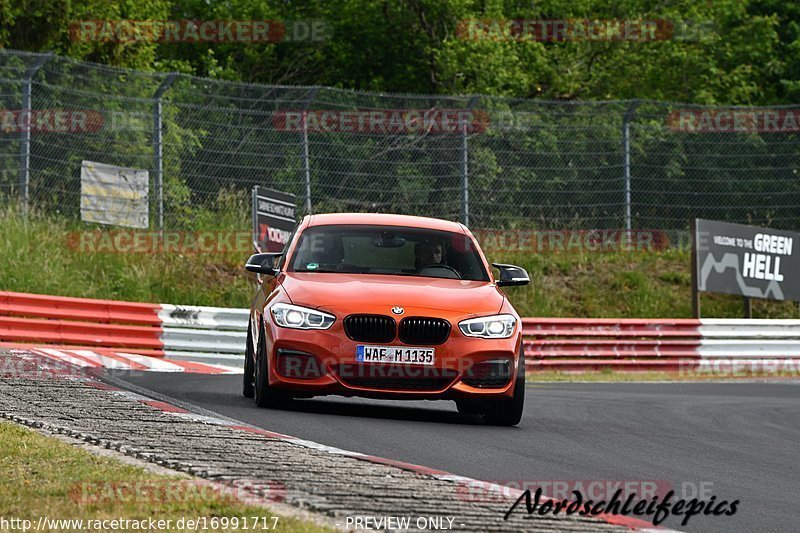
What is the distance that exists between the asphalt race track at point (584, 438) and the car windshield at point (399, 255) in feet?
3.68

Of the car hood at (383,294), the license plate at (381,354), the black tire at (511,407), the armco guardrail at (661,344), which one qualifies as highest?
the car hood at (383,294)

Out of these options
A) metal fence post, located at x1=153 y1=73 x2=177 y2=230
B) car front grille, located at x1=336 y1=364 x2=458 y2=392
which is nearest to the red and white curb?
car front grille, located at x1=336 y1=364 x2=458 y2=392

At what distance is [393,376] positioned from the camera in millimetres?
10883

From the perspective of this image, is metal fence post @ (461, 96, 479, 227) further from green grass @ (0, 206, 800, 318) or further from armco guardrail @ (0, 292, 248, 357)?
armco guardrail @ (0, 292, 248, 357)

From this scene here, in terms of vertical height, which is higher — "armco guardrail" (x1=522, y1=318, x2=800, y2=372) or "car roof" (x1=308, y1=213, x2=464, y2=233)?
"car roof" (x1=308, y1=213, x2=464, y2=233)

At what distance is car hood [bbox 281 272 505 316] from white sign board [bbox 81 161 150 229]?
459 inches

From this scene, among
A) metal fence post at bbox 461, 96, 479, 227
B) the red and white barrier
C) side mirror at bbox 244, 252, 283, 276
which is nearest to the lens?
side mirror at bbox 244, 252, 283, 276

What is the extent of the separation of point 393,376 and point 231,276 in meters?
14.6

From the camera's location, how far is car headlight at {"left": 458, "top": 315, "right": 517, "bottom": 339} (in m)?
11.0

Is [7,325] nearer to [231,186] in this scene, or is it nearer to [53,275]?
[53,275]

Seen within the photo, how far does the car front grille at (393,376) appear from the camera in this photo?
427 inches

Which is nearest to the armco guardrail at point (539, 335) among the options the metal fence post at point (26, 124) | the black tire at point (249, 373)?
the metal fence post at point (26, 124)

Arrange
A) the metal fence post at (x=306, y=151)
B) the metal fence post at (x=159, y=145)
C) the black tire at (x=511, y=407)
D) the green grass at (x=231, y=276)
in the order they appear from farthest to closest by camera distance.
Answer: the metal fence post at (x=306, y=151), the metal fence post at (x=159, y=145), the green grass at (x=231, y=276), the black tire at (x=511, y=407)

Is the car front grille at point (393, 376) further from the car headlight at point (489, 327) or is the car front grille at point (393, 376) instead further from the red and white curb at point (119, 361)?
the red and white curb at point (119, 361)
